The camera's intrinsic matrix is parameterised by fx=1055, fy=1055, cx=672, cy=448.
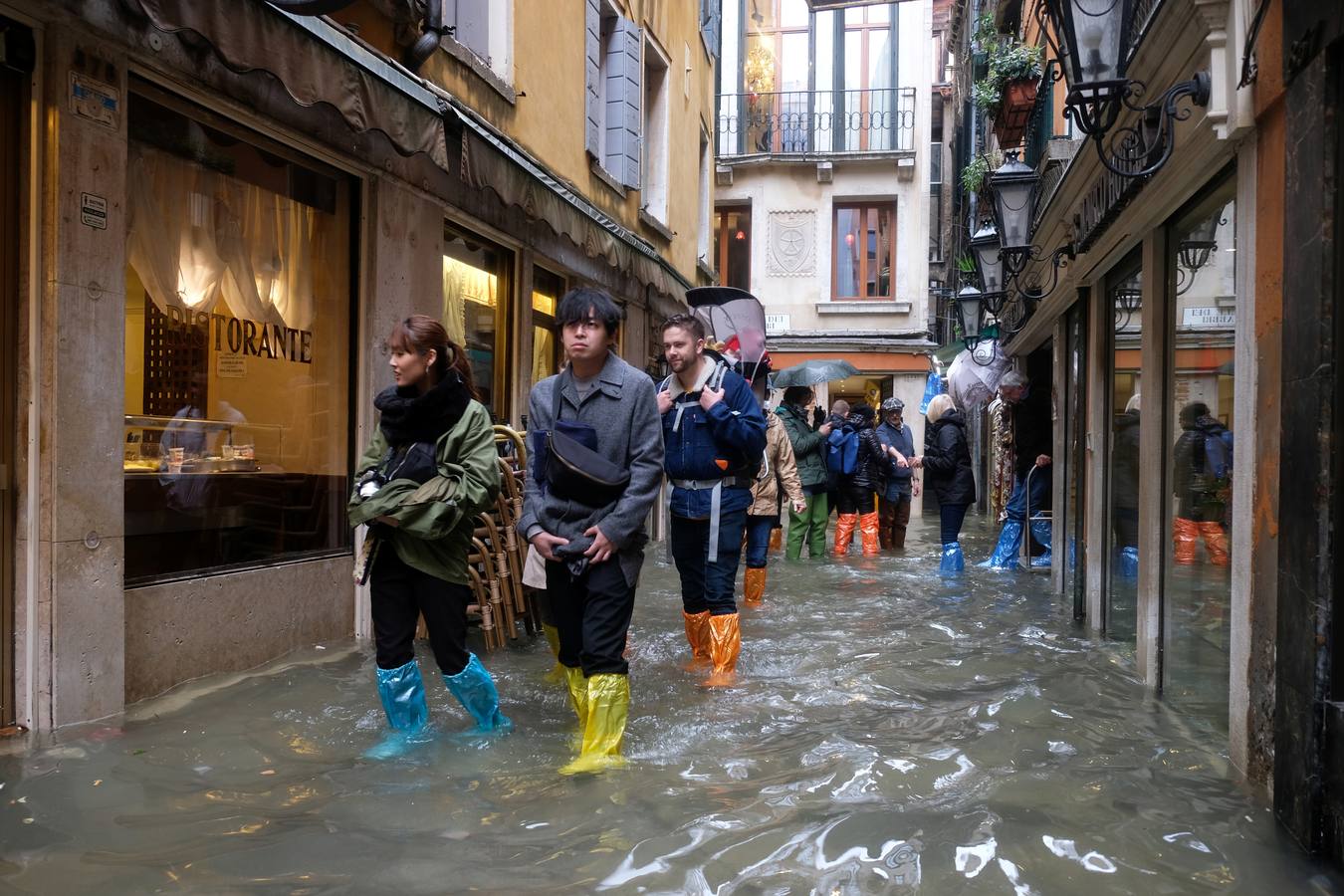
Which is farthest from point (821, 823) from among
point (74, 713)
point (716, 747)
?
point (74, 713)

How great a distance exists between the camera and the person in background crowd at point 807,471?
38.7 feet

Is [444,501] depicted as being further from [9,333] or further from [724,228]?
[724,228]

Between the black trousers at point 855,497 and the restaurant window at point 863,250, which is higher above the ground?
the restaurant window at point 863,250

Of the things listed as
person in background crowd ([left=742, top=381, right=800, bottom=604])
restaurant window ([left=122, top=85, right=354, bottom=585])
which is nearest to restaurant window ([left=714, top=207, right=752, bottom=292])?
person in background crowd ([left=742, top=381, right=800, bottom=604])

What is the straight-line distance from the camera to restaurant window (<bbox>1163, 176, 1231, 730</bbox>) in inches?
170

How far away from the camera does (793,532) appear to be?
11695mm

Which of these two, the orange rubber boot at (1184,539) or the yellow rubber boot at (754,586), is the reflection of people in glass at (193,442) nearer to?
the yellow rubber boot at (754,586)

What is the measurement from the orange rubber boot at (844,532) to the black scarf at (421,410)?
912 cm

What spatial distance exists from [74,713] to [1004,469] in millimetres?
10801

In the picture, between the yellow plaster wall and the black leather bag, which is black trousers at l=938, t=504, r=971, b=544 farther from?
the black leather bag

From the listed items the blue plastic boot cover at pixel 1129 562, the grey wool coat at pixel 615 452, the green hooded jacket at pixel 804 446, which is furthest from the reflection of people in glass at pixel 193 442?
the green hooded jacket at pixel 804 446

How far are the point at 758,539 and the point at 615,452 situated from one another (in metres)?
4.80

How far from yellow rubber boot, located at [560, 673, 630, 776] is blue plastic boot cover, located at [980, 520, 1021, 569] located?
789cm

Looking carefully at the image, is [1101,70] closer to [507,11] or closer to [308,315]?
[308,315]
